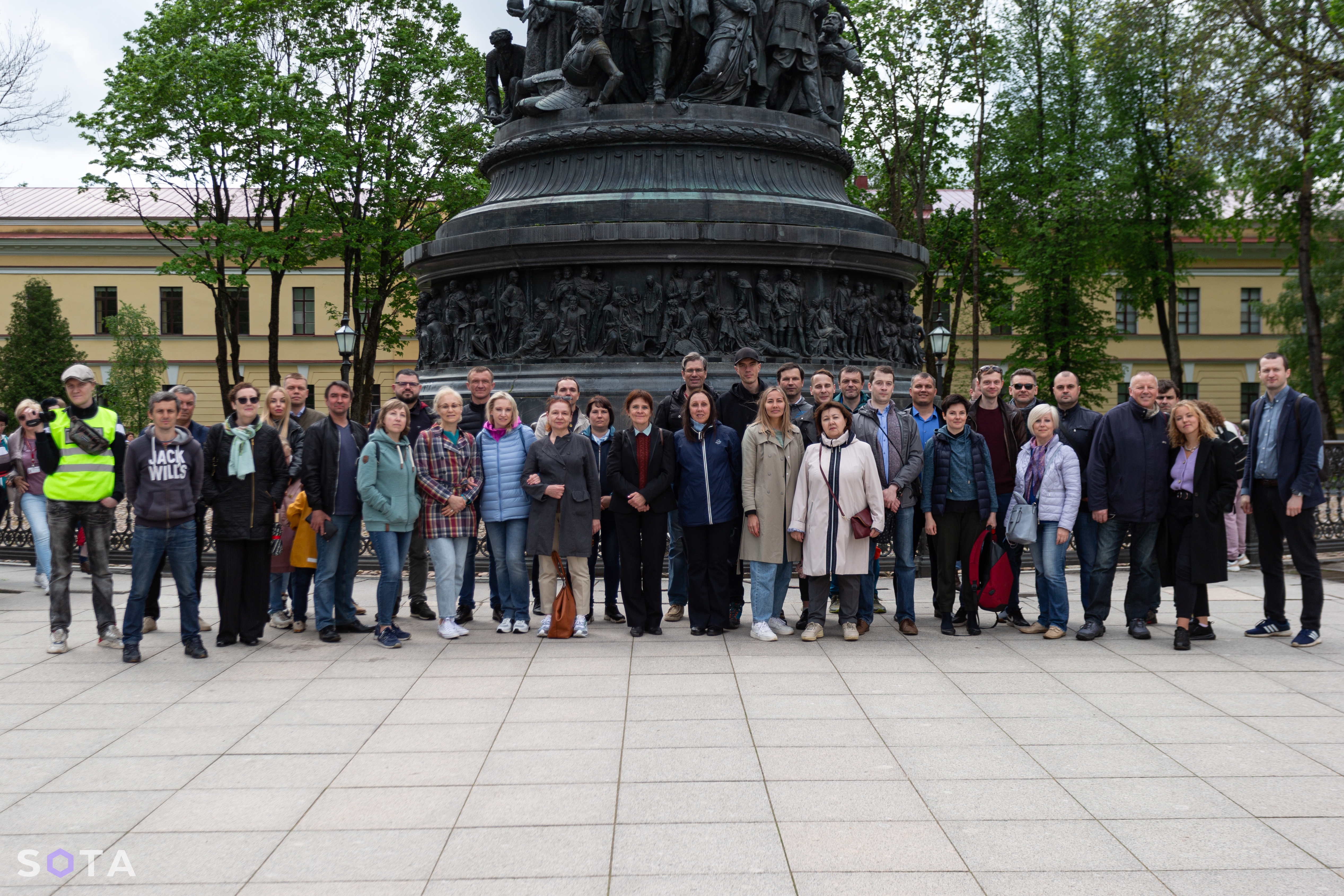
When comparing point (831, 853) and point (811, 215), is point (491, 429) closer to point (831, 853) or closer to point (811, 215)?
point (831, 853)

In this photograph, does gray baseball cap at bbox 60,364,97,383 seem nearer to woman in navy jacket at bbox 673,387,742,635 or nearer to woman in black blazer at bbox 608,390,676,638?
woman in black blazer at bbox 608,390,676,638

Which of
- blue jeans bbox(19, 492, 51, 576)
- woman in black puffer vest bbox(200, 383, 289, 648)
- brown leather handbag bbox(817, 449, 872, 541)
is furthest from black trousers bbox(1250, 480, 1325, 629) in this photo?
blue jeans bbox(19, 492, 51, 576)

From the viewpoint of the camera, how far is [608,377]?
45.1 feet

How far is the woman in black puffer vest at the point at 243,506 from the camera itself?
8.17 metres

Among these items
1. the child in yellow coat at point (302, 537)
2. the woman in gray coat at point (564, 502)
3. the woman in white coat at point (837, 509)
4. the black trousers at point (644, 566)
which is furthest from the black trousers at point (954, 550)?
the child in yellow coat at point (302, 537)

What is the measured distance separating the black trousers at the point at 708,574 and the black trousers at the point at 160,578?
3182 millimetres

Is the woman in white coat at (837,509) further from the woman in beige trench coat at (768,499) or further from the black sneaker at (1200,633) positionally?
the black sneaker at (1200,633)

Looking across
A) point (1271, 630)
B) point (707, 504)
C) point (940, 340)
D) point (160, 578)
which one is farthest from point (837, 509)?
point (940, 340)

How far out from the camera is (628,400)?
8.91m

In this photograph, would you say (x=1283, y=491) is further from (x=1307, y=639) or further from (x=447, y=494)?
(x=447, y=494)

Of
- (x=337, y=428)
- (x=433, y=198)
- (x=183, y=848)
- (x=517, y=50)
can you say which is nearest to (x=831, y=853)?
(x=183, y=848)

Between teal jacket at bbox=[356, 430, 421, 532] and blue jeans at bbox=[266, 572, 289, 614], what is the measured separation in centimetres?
107

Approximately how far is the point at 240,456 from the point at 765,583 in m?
3.94

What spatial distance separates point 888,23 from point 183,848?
34422 mm
